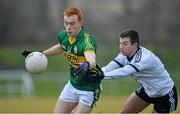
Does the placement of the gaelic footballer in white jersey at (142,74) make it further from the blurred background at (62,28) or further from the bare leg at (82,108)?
the blurred background at (62,28)

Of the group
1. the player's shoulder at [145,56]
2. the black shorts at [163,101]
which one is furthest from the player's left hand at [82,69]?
the black shorts at [163,101]

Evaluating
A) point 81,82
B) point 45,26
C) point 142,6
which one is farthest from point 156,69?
point 45,26

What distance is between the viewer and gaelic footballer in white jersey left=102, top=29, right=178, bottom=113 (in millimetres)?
10297

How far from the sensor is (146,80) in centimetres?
1073

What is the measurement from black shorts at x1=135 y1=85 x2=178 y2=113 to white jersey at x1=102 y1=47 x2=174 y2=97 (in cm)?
9

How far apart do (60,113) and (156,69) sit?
1.60m

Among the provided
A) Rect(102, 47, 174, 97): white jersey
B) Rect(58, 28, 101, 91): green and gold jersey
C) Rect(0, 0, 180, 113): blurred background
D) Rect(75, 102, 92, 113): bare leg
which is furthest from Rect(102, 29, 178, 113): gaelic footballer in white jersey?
Rect(0, 0, 180, 113): blurred background

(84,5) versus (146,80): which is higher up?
(146,80)

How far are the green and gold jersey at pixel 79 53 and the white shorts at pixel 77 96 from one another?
0.23 ft

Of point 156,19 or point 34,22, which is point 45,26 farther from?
point 156,19

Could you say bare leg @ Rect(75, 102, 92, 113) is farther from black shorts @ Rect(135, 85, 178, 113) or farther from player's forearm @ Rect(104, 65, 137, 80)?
black shorts @ Rect(135, 85, 178, 113)

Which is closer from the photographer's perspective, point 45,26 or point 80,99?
point 80,99

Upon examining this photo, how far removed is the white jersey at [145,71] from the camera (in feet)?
33.6

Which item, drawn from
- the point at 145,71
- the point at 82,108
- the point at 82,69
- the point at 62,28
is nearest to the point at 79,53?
the point at 82,69
